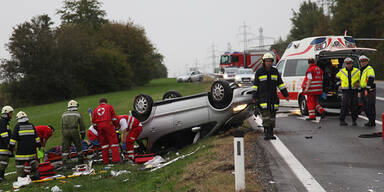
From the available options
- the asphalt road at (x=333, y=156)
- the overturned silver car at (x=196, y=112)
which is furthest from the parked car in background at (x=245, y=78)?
the overturned silver car at (x=196, y=112)

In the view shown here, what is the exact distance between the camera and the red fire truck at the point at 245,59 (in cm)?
4153

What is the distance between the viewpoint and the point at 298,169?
6.37 metres

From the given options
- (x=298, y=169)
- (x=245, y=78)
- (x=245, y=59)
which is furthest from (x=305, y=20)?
(x=298, y=169)

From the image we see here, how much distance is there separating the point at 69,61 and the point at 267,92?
43105mm

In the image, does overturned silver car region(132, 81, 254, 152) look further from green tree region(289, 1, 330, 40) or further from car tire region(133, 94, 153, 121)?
green tree region(289, 1, 330, 40)

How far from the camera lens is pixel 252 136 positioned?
31.4ft

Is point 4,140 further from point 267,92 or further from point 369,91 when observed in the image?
point 369,91

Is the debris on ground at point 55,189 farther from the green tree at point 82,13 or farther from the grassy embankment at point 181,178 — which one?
the green tree at point 82,13

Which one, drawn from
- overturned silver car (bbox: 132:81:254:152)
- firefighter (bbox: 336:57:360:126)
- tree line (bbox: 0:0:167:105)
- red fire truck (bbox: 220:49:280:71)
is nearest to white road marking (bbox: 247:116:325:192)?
overturned silver car (bbox: 132:81:254:152)

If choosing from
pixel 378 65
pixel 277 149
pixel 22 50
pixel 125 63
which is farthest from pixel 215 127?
pixel 125 63

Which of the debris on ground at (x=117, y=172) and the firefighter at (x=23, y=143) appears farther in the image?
the firefighter at (x=23, y=143)

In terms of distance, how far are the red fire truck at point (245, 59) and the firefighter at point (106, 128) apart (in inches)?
1178

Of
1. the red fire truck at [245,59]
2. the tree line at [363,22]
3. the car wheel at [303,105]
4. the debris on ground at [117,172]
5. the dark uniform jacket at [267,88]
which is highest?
the tree line at [363,22]

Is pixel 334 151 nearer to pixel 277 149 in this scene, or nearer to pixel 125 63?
pixel 277 149
